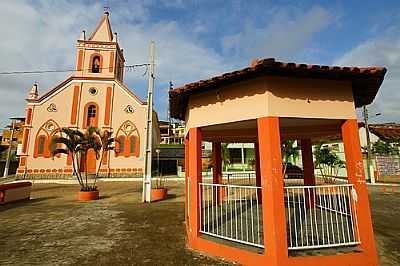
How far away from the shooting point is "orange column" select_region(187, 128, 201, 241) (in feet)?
16.8

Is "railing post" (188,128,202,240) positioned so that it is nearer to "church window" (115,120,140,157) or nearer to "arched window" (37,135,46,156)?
"church window" (115,120,140,157)

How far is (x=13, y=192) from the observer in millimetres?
12453

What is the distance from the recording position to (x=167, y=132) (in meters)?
63.8

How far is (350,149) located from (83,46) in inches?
1201

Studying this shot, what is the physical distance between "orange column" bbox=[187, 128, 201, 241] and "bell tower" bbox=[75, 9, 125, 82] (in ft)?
81.2

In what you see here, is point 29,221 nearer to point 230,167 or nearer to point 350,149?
point 350,149

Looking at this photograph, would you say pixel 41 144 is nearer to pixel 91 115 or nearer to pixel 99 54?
pixel 91 115

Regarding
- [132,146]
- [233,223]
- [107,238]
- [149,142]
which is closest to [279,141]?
[233,223]

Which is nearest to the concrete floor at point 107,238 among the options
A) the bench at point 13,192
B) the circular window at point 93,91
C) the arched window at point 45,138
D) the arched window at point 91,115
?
the bench at point 13,192

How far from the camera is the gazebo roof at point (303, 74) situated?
13.5 ft

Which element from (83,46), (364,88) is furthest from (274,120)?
(83,46)

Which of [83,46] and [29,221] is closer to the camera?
[29,221]

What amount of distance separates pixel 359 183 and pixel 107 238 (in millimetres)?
5789

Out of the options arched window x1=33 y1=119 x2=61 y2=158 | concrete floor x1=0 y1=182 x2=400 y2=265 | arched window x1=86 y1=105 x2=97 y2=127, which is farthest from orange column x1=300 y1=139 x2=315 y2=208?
arched window x1=33 y1=119 x2=61 y2=158
